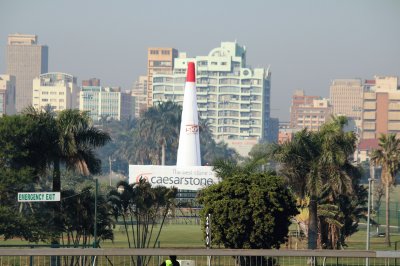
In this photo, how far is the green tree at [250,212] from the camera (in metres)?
71.7

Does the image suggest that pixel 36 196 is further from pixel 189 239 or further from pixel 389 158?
pixel 389 158

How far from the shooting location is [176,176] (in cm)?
14438

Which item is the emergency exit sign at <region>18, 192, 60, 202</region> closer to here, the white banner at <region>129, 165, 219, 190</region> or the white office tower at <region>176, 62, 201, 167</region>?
the white banner at <region>129, 165, 219, 190</region>

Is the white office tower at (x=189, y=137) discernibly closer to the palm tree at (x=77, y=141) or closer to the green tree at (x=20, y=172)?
the green tree at (x=20, y=172)

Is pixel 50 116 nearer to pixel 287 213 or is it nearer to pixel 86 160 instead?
pixel 86 160

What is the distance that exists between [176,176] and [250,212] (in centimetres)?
7214

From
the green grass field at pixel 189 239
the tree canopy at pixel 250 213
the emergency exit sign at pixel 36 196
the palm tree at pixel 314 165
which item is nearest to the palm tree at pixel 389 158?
the green grass field at pixel 189 239

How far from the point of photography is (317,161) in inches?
3270

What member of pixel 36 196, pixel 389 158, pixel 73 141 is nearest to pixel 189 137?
pixel 389 158

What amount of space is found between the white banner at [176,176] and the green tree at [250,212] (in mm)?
67844

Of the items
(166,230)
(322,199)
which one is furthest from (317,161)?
(166,230)

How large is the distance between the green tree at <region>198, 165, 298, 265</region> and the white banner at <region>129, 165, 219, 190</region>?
67.8 m

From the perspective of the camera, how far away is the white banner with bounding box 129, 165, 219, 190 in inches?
5655

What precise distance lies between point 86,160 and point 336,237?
64.8ft
